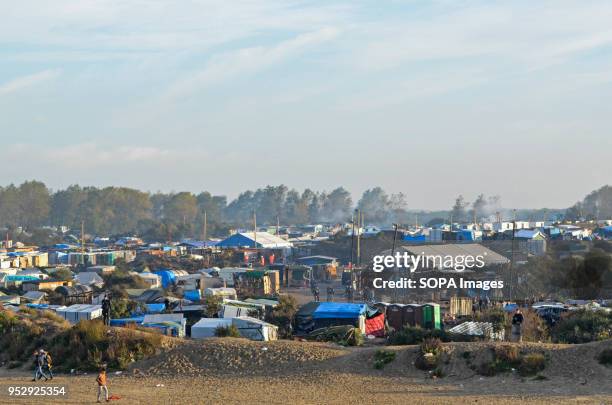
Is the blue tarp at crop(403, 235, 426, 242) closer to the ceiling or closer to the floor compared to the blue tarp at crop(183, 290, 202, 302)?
closer to the ceiling

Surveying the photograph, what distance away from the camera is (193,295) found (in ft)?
104

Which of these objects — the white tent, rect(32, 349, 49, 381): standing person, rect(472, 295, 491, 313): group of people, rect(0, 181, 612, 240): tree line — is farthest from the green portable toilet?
rect(0, 181, 612, 240): tree line

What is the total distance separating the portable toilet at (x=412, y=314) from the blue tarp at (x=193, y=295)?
852 centimetres

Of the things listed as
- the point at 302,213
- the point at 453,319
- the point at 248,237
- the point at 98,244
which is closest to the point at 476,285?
the point at 453,319

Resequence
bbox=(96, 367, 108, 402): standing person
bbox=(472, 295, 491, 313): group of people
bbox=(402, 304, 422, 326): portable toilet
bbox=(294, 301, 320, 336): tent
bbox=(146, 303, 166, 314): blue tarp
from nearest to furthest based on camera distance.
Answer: bbox=(96, 367, 108, 402): standing person
bbox=(294, 301, 320, 336): tent
bbox=(402, 304, 422, 326): portable toilet
bbox=(146, 303, 166, 314): blue tarp
bbox=(472, 295, 491, 313): group of people

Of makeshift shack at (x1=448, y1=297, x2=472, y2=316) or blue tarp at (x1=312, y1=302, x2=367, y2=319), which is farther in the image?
makeshift shack at (x1=448, y1=297, x2=472, y2=316)

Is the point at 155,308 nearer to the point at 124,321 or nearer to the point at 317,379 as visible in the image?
the point at 124,321

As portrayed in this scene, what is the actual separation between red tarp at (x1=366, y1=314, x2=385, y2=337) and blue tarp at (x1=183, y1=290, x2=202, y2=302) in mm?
8177

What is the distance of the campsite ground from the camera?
1487cm

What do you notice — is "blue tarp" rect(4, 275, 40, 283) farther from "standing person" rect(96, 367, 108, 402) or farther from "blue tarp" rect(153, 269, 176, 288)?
"standing person" rect(96, 367, 108, 402)

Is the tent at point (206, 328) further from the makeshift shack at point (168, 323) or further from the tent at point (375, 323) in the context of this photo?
the tent at point (375, 323)

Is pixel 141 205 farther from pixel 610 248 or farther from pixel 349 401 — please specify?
pixel 349 401

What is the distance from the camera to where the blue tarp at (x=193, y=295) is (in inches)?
1206

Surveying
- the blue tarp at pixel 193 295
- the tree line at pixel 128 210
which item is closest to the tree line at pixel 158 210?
the tree line at pixel 128 210
